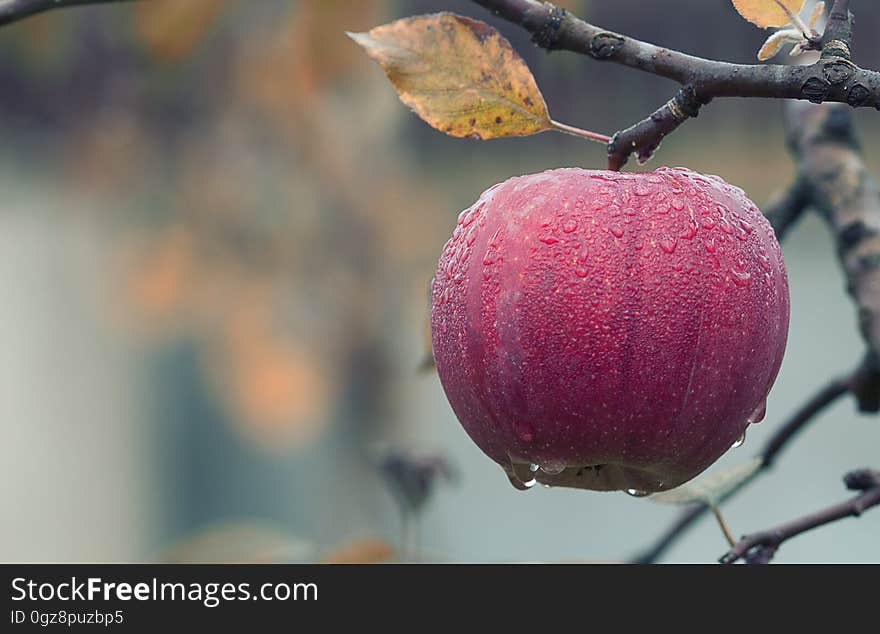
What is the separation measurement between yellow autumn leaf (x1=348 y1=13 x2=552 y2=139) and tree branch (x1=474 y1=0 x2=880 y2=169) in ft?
0.07

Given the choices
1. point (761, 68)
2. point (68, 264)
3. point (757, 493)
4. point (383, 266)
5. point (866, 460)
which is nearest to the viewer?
point (761, 68)

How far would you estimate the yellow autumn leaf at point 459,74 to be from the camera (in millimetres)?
366

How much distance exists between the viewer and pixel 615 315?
35 cm

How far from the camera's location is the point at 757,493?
2.71 m

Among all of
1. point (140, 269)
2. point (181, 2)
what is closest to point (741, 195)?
point (181, 2)

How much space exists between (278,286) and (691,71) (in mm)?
1245

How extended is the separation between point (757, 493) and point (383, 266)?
4.82ft

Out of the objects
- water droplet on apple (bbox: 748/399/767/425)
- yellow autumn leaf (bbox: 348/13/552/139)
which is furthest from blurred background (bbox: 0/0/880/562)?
water droplet on apple (bbox: 748/399/767/425)

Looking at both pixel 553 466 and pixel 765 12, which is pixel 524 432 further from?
pixel 765 12

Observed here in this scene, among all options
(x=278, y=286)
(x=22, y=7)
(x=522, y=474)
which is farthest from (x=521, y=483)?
(x=278, y=286)

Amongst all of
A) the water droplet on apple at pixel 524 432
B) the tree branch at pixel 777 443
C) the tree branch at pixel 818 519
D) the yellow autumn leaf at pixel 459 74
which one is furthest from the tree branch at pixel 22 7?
the tree branch at pixel 777 443

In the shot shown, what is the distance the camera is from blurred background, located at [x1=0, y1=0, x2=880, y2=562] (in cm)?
115

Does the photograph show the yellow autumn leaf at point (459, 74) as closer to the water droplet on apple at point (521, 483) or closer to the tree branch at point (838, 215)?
the water droplet on apple at point (521, 483)
